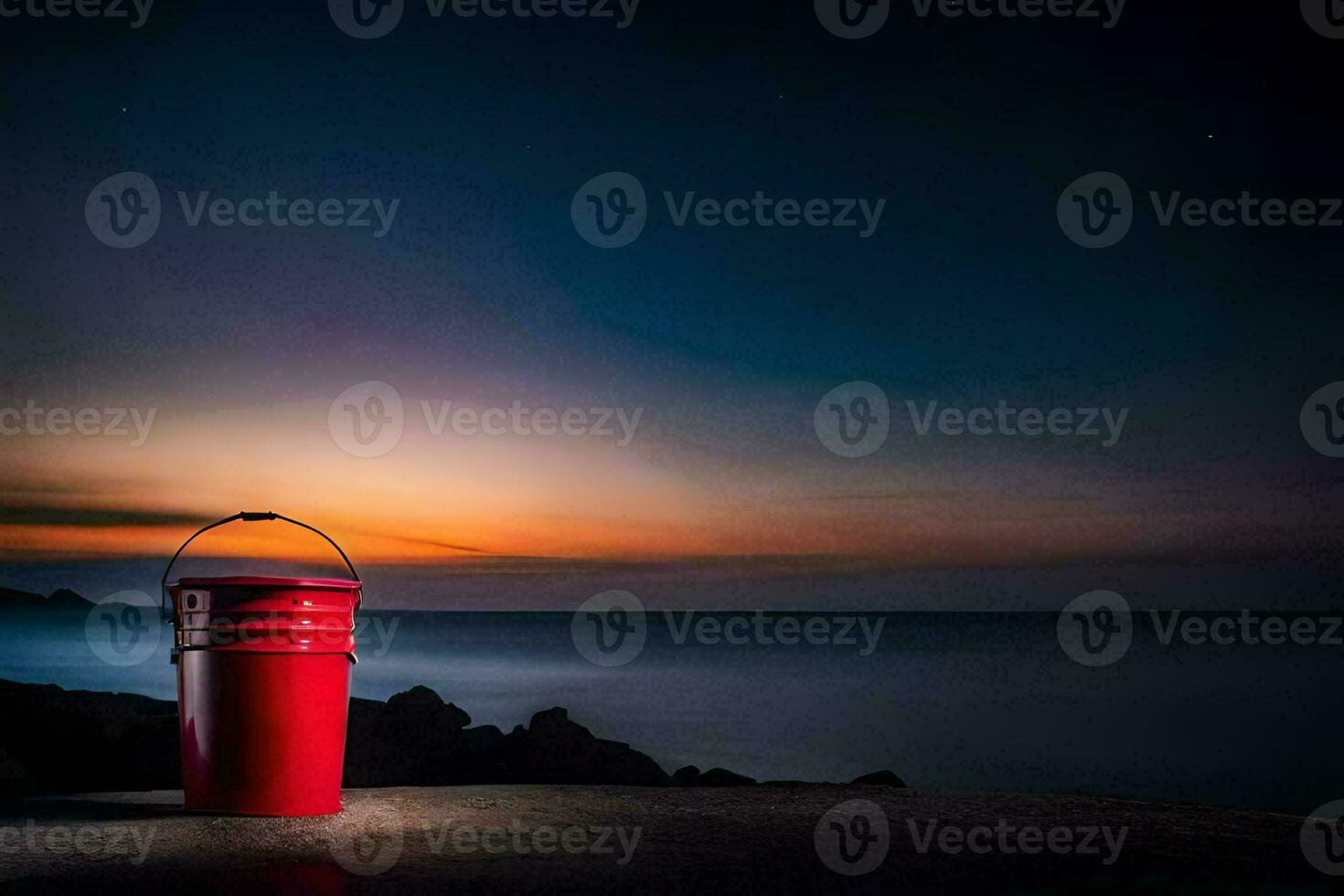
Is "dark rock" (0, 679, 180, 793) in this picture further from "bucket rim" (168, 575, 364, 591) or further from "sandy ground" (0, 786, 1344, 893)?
"bucket rim" (168, 575, 364, 591)

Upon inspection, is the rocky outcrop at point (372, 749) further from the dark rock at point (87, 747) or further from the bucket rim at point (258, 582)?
the bucket rim at point (258, 582)

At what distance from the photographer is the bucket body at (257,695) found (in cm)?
536

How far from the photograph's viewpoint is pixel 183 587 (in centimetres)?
552

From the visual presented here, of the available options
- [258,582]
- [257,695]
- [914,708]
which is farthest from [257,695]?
[914,708]

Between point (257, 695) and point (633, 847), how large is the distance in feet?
5.84

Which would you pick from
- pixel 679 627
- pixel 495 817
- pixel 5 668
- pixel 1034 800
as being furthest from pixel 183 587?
pixel 679 627

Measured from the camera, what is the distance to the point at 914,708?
62.5 feet

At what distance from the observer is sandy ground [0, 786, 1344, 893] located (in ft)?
14.0

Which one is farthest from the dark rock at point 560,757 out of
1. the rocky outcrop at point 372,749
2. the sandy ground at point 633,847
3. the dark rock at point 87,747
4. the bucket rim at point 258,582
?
the bucket rim at point 258,582

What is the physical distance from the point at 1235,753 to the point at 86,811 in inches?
557

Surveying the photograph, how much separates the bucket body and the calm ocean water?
7.72 m

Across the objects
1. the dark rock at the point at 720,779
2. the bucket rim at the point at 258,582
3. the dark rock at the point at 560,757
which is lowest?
the dark rock at the point at 720,779

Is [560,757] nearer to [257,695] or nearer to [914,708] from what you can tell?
[257,695]

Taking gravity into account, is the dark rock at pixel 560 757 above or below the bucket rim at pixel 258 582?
below
